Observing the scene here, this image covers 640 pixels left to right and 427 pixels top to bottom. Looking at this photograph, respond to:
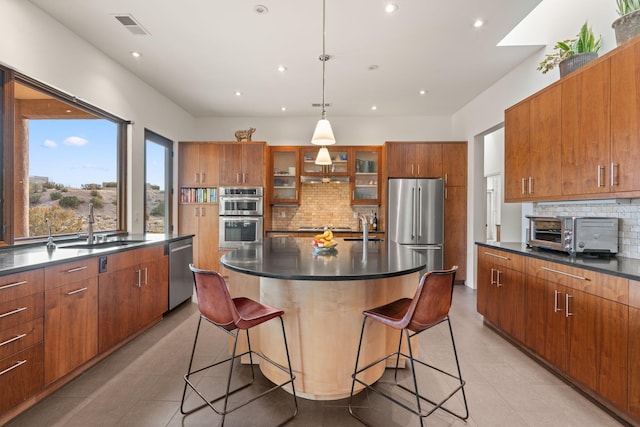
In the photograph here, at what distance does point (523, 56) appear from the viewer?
147 inches

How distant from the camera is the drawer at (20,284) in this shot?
5.87ft

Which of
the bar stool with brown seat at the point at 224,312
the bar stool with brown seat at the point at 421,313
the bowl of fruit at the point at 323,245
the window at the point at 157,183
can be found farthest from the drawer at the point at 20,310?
the window at the point at 157,183

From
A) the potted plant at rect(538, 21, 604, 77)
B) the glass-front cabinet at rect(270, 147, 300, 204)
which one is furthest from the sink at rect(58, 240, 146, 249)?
the potted plant at rect(538, 21, 604, 77)

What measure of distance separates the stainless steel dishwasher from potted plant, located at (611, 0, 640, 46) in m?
4.48

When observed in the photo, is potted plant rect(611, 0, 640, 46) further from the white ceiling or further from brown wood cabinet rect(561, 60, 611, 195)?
the white ceiling

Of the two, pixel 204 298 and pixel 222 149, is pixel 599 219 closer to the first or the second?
pixel 204 298

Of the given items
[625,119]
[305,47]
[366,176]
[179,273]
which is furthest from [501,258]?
[179,273]

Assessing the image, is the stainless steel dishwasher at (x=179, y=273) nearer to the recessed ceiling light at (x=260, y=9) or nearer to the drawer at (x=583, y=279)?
the recessed ceiling light at (x=260, y=9)

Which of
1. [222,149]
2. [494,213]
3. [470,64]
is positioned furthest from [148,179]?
[494,213]

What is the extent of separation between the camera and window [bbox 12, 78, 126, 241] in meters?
2.79

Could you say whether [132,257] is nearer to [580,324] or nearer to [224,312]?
[224,312]

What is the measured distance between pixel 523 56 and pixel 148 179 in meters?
5.20

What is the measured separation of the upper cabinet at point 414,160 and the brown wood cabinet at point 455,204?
135 mm

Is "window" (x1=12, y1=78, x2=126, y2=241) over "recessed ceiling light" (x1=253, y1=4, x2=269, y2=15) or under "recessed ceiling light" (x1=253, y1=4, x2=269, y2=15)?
under
